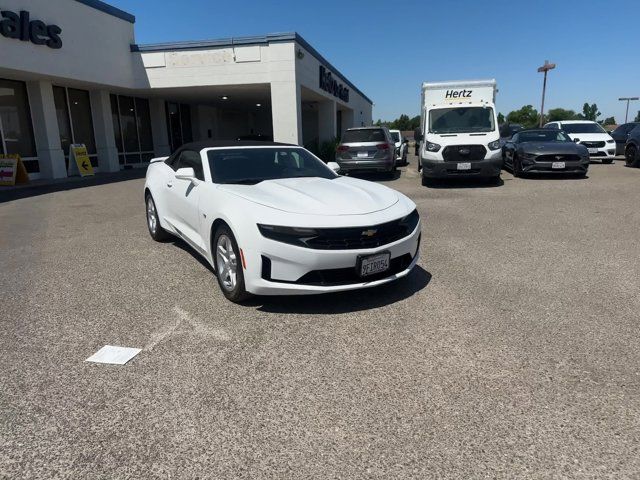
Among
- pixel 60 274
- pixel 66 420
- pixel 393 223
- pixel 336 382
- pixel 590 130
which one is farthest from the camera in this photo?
pixel 590 130

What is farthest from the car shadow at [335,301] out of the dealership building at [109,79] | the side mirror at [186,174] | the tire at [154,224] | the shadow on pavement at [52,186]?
the dealership building at [109,79]

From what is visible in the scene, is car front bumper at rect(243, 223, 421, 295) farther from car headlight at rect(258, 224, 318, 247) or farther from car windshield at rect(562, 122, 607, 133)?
car windshield at rect(562, 122, 607, 133)

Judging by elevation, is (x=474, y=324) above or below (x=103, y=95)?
below

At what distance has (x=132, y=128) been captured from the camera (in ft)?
72.7

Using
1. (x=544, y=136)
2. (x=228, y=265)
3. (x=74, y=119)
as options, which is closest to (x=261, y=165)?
(x=228, y=265)

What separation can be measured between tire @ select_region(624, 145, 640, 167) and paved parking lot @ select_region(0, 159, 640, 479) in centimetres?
1280

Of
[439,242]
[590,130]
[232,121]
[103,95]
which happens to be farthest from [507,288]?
[232,121]

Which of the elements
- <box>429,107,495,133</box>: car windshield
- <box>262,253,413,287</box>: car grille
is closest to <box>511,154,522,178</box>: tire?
<box>429,107,495,133</box>: car windshield

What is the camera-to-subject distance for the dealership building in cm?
1507

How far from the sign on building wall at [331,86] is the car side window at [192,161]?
732 inches

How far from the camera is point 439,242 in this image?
659 centimetres

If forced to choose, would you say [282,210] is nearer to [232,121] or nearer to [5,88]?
[5,88]

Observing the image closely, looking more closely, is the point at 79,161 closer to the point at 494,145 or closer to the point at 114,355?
the point at 494,145

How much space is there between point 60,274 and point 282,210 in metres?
3.17
